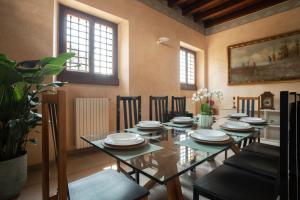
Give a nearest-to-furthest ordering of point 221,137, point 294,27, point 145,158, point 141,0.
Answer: point 145,158 < point 221,137 < point 141,0 < point 294,27

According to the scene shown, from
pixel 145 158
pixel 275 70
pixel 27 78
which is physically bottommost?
pixel 145 158

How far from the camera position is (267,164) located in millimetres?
1311

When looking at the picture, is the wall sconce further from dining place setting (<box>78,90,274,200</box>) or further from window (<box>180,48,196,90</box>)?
dining place setting (<box>78,90,274,200</box>)

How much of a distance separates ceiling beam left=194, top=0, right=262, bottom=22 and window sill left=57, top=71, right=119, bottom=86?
3220 mm

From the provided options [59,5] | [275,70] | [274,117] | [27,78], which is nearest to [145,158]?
[27,78]

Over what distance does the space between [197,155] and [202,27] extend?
16.2 ft

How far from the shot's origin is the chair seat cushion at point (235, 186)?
0.94 metres

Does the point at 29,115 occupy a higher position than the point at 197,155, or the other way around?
the point at 29,115

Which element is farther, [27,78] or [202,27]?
[202,27]

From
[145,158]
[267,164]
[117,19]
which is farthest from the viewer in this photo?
[117,19]

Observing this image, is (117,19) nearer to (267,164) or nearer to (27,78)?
(27,78)

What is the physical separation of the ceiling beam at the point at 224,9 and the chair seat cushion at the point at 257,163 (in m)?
3.81

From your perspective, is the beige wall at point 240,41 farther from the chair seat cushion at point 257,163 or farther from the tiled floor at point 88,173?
the chair seat cushion at point 257,163

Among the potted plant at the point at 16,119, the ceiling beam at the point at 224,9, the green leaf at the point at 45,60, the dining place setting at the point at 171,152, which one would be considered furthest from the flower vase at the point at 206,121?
the ceiling beam at the point at 224,9
